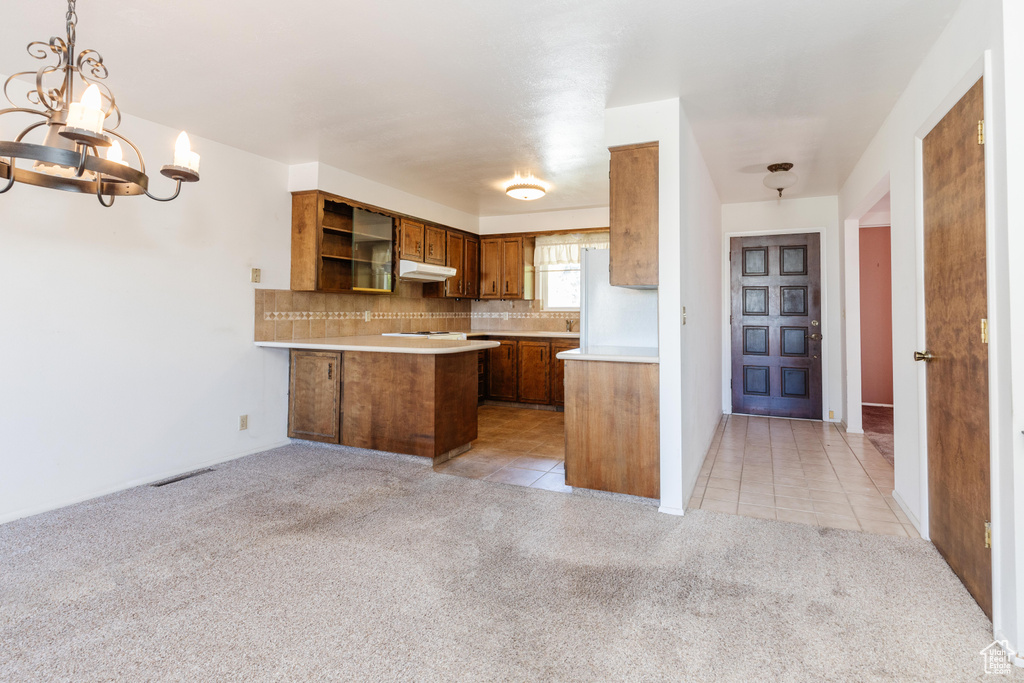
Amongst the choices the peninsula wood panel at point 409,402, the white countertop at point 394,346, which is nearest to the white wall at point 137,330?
the white countertop at point 394,346

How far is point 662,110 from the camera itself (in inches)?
117

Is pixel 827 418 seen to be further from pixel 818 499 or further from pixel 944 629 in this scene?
pixel 944 629

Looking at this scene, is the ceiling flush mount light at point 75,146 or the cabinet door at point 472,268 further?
the cabinet door at point 472,268

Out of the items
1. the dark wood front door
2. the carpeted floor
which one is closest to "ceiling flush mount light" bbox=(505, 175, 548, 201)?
the dark wood front door

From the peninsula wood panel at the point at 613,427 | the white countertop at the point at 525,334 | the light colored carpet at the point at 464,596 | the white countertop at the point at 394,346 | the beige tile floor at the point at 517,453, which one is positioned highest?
the white countertop at the point at 525,334

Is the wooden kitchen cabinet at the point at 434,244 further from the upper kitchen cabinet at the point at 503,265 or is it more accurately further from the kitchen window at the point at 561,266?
the kitchen window at the point at 561,266

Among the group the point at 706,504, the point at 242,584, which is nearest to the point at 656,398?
the point at 706,504

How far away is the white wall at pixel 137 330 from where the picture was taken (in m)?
2.85

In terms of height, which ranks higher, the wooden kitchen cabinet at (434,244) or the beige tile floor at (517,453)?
the wooden kitchen cabinet at (434,244)

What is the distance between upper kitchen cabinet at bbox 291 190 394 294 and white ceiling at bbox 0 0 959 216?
605mm

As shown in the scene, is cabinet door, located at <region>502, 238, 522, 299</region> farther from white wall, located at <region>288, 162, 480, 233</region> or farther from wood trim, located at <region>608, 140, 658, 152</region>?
wood trim, located at <region>608, 140, 658, 152</region>

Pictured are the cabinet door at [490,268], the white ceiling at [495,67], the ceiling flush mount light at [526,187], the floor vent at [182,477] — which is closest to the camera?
the white ceiling at [495,67]

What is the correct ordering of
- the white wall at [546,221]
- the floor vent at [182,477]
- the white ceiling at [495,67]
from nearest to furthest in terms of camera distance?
the white ceiling at [495,67] < the floor vent at [182,477] < the white wall at [546,221]

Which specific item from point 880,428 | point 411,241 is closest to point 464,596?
point 411,241
